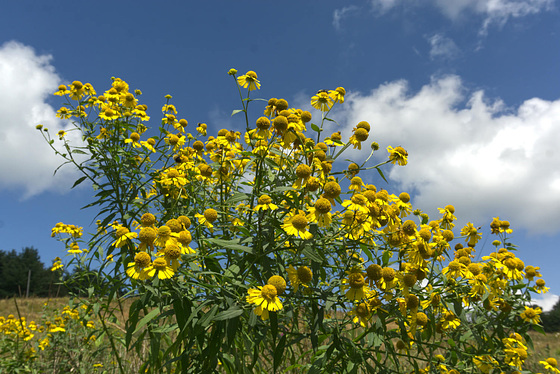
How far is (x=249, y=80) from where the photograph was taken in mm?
2258

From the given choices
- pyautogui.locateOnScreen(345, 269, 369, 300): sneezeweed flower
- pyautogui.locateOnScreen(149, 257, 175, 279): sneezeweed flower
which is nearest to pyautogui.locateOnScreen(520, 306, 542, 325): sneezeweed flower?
pyautogui.locateOnScreen(345, 269, 369, 300): sneezeweed flower

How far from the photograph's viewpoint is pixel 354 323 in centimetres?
200

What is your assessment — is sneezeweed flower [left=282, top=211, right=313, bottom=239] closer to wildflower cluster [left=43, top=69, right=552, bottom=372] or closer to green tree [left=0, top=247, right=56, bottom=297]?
wildflower cluster [left=43, top=69, right=552, bottom=372]

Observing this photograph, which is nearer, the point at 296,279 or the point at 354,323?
the point at 296,279

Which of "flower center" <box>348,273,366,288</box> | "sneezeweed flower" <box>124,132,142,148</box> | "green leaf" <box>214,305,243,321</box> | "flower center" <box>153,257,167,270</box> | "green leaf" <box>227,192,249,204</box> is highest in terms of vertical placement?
"sneezeweed flower" <box>124,132,142,148</box>

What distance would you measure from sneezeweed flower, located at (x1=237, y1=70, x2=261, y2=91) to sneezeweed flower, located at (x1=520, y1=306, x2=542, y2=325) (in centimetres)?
227

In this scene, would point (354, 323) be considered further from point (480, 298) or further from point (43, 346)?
point (43, 346)

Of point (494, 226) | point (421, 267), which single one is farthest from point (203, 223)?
point (494, 226)

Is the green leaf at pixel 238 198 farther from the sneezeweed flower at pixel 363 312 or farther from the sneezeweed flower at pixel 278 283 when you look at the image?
the sneezeweed flower at pixel 363 312

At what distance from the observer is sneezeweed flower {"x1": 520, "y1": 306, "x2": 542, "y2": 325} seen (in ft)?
8.16

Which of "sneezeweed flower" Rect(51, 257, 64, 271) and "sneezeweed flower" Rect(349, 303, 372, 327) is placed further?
"sneezeweed flower" Rect(51, 257, 64, 271)

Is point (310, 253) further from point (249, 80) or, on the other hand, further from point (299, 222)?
point (249, 80)

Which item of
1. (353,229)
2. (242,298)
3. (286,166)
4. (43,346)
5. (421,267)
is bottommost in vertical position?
(43,346)

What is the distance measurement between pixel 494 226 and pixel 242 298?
101 inches
